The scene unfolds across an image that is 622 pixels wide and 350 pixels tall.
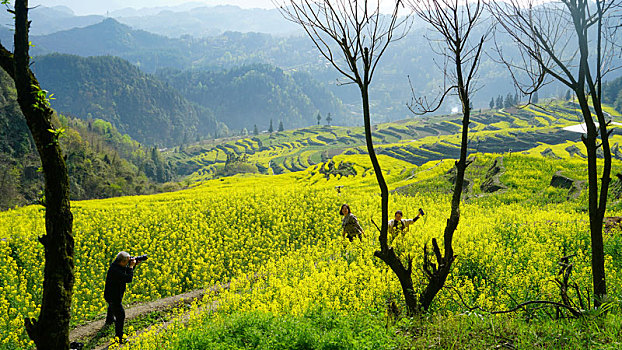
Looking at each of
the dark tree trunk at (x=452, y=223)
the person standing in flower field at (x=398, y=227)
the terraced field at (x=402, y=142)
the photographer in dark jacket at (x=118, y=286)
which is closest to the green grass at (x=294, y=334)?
the dark tree trunk at (x=452, y=223)

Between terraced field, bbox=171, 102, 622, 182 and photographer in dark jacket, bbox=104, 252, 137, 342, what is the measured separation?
67500mm

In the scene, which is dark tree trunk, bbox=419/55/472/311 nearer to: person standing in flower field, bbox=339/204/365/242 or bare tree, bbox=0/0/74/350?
bare tree, bbox=0/0/74/350

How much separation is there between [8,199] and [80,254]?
54.4 metres

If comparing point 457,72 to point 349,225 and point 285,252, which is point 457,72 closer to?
point 349,225

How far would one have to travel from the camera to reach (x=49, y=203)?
5.08m

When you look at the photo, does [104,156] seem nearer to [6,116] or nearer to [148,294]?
[6,116]

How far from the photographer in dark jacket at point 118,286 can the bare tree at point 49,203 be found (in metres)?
4.07

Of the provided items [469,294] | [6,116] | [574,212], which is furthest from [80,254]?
[6,116]

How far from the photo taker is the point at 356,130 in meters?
192

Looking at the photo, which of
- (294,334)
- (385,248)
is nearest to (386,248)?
(385,248)

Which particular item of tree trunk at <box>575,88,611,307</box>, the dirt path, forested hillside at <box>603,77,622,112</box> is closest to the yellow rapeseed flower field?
the dirt path

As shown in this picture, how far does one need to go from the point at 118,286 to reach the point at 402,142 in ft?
417

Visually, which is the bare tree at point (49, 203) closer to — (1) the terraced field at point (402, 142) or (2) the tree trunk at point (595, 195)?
(2) the tree trunk at point (595, 195)

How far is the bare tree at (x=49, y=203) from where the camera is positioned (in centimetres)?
499
